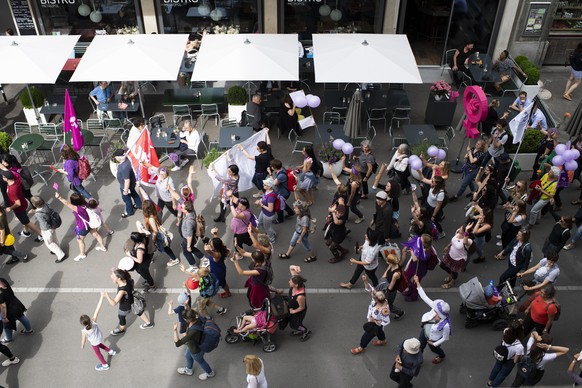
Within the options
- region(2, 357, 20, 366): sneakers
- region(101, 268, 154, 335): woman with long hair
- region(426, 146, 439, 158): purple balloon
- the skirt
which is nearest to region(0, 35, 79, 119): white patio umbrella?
region(101, 268, 154, 335): woman with long hair

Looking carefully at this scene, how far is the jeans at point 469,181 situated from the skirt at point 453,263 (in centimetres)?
293

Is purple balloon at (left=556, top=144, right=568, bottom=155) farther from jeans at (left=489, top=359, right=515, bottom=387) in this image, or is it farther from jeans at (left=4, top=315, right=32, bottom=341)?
jeans at (left=4, top=315, right=32, bottom=341)

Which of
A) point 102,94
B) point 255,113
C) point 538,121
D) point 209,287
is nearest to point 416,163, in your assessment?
point 538,121

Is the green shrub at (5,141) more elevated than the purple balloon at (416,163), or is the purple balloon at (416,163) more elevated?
the purple balloon at (416,163)

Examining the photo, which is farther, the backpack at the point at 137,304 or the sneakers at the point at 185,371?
the backpack at the point at 137,304

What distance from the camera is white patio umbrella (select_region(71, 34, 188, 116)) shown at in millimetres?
13805

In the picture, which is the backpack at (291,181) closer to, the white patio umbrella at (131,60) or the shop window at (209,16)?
the white patio umbrella at (131,60)

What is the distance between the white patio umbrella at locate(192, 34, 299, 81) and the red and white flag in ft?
9.15

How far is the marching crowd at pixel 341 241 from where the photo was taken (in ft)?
28.0

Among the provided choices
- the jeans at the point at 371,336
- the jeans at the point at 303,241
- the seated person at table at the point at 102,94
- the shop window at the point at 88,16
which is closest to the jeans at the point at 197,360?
the jeans at the point at 371,336

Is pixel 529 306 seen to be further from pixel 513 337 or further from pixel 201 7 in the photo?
pixel 201 7

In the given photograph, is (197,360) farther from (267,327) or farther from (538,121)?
(538,121)

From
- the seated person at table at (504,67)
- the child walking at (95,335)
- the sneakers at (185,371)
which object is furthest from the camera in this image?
the seated person at table at (504,67)

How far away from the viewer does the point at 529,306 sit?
921 centimetres
